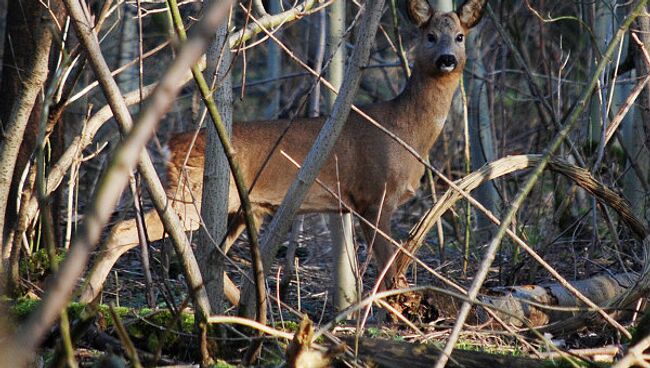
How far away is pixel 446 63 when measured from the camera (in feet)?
24.9

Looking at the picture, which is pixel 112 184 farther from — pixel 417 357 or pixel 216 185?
pixel 216 185

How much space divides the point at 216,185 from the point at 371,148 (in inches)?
139

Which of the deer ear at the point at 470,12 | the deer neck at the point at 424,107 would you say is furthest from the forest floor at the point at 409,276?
the deer ear at the point at 470,12

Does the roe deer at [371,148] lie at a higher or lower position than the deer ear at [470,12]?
lower

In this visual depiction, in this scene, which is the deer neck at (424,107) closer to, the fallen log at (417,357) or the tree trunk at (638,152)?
the tree trunk at (638,152)

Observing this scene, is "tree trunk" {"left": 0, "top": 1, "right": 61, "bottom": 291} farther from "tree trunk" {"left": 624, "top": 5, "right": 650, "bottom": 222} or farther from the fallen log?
"tree trunk" {"left": 624, "top": 5, "right": 650, "bottom": 222}

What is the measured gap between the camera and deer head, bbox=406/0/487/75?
297 inches

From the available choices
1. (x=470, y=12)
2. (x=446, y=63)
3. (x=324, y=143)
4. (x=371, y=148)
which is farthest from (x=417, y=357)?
(x=470, y=12)

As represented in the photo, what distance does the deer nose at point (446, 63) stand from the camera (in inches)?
297

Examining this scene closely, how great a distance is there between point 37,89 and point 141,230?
100cm

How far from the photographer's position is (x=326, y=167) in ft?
24.7

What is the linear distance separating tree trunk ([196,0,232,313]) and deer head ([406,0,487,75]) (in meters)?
3.65

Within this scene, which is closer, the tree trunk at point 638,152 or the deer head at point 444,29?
the tree trunk at point 638,152

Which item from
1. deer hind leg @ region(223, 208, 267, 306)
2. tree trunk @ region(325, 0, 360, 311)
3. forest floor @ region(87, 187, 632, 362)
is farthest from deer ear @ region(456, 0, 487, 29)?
deer hind leg @ region(223, 208, 267, 306)
